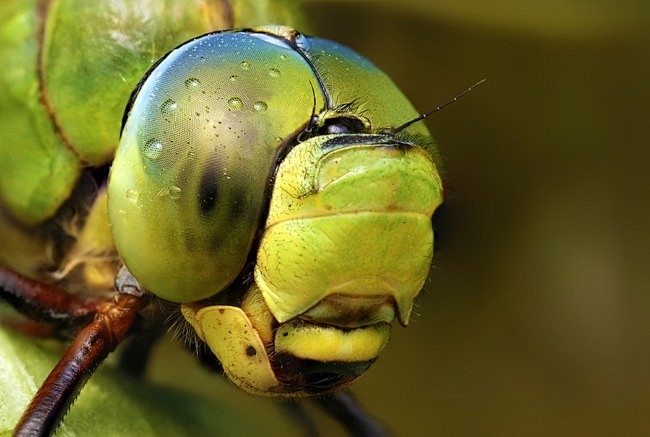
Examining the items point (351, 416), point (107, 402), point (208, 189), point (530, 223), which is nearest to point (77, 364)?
point (107, 402)

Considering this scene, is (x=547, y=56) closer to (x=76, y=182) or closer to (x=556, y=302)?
(x=556, y=302)

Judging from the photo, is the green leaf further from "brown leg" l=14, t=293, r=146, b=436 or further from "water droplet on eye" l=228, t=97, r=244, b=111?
"water droplet on eye" l=228, t=97, r=244, b=111

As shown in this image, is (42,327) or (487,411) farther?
(487,411)

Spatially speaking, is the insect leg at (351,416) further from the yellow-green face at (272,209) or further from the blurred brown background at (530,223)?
the blurred brown background at (530,223)

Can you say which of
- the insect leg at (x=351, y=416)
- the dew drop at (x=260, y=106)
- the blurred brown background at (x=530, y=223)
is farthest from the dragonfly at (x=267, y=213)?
the blurred brown background at (x=530, y=223)

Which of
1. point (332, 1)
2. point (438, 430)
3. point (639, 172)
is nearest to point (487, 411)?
point (438, 430)
